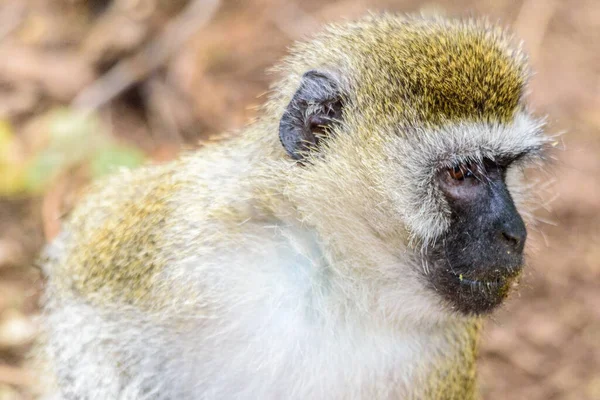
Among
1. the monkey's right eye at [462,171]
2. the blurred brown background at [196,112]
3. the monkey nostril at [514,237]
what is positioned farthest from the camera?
the blurred brown background at [196,112]

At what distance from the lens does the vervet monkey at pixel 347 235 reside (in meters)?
2.29

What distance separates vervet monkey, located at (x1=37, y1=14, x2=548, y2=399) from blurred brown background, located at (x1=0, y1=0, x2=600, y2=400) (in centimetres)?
118

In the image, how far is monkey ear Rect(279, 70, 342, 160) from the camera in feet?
7.68

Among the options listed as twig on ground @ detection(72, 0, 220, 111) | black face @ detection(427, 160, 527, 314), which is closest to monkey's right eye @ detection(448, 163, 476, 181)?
black face @ detection(427, 160, 527, 314)

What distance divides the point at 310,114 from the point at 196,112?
8.77 ft

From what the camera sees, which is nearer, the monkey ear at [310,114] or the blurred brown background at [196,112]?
the monkey ear at [310,114]

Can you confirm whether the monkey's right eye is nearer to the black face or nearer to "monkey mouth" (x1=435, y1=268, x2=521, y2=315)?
the black face

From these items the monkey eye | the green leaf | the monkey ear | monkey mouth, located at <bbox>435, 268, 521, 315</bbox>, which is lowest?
monkey mouth, located at <bbox>435, 268, 521, 315</bbox>

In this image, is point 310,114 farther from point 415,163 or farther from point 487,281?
point 487,281

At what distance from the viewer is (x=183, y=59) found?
5.16 metres

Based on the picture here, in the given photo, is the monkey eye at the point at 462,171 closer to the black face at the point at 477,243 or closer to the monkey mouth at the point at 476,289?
the black face at the point at 477,243

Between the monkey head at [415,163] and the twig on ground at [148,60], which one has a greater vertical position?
the twig on ground at [148,60]

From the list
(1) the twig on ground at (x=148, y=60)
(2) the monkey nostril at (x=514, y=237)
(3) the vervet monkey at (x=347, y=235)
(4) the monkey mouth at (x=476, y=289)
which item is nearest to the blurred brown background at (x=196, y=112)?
(1) the twig on ground at (x=148, y=60)

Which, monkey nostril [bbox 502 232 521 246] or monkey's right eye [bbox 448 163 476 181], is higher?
monkey's right eye [bbox 448 163 476 181]
